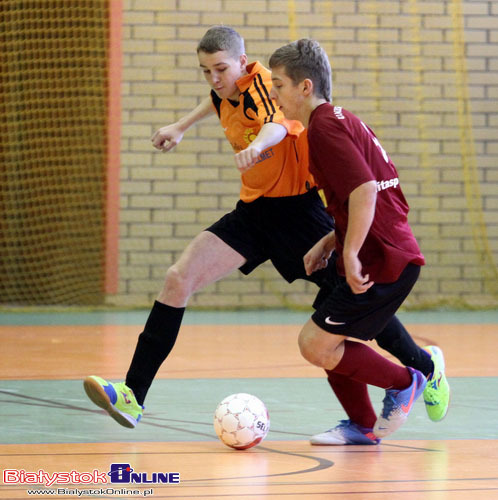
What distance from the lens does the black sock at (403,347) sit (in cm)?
364

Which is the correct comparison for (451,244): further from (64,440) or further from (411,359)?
(64,440)

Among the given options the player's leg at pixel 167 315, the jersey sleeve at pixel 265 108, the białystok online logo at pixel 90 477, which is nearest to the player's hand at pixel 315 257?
the player's leg at pixel 167 315

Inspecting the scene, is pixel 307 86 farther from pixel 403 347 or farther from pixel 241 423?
pixel 241 423

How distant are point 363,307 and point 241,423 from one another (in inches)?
23.1

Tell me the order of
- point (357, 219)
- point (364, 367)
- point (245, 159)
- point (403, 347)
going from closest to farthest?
1. point (357, 219)
2. point (245, 159)
3. point (364, 367)
4. point (403, 347)

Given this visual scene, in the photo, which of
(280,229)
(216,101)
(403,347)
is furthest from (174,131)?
(403,347)

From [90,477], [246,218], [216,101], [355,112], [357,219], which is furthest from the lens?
[355,112]

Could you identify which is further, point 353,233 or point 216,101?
point 216,101

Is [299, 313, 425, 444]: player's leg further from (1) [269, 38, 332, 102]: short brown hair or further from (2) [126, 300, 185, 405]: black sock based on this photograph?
(1) [269, 38, 332, 102]: short brown hair

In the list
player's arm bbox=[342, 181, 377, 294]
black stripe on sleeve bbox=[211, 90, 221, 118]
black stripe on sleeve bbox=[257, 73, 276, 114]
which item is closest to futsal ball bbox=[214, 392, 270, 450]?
player's arm bbox=[342, 181, 377, 294]

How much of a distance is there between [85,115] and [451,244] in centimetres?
360

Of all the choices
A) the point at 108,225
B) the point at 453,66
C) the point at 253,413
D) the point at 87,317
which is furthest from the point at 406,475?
the point at 453,66

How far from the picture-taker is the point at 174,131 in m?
4.08

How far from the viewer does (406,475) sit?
2.99m
